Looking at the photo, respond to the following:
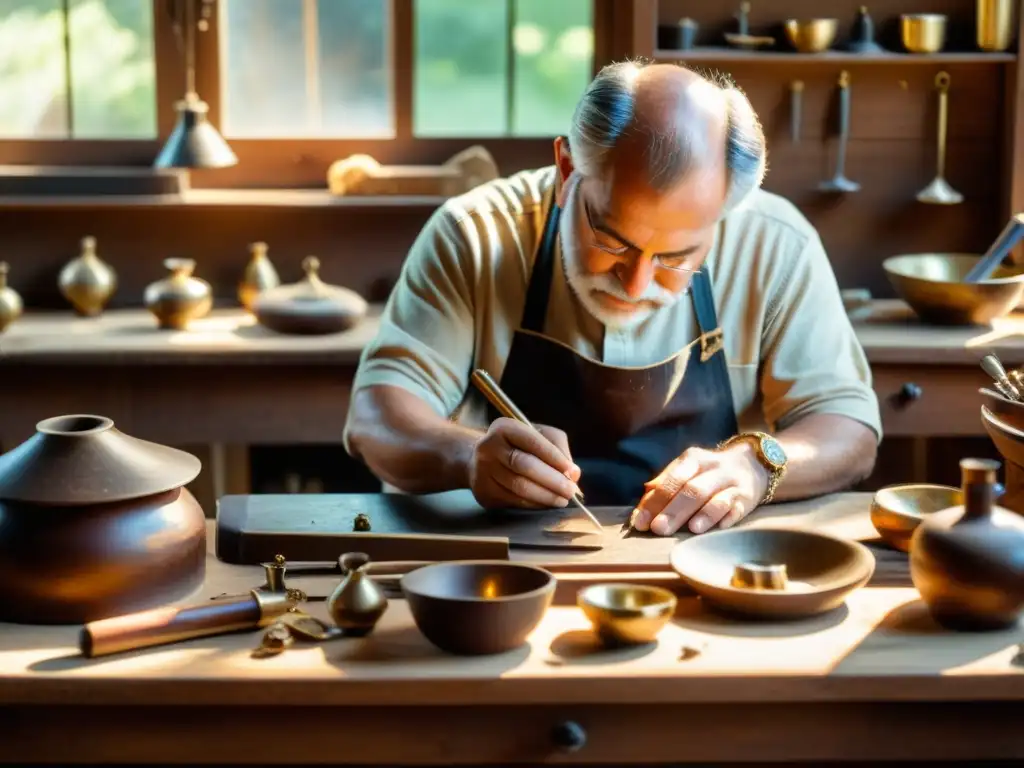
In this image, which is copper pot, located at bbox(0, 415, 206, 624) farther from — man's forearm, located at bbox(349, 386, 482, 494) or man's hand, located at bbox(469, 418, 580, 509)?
man's forearm, located at bbox(349, 386, 482, 494)

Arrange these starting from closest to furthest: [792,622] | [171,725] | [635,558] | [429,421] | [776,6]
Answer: [171,725], [792,622], [635,558], [429,421], [776,6]

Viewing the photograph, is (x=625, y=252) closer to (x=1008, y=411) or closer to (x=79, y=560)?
(x=1008, y=411)

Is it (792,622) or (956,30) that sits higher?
(956,30)

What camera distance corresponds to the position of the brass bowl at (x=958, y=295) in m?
4.13

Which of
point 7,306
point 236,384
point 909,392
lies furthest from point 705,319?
point 7,306

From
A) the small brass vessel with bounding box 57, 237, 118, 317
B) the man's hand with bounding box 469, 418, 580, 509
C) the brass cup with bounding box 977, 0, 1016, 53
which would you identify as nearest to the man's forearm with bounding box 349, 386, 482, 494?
the man's hand with bounding box 469, 418, 580, 509

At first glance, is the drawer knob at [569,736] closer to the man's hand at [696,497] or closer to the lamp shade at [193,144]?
the man's hand at [696,497]

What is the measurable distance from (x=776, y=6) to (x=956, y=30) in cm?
60

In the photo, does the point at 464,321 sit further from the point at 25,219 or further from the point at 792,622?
the point at 25,219

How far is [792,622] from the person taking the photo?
6.58 ft

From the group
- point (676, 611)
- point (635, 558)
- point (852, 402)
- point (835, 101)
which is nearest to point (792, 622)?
point (676, 611)

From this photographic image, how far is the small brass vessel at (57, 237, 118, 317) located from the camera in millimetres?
4559

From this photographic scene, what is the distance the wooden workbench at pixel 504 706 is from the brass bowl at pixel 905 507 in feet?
1.28

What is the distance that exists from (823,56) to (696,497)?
A: 2505 millimetres
